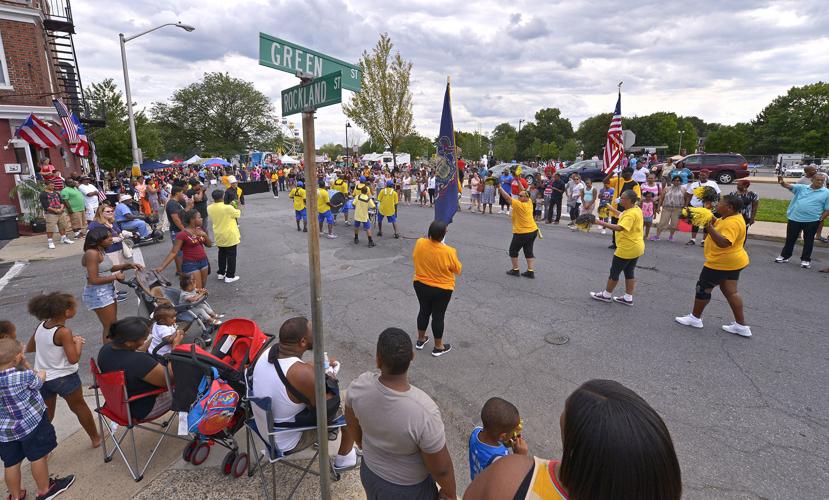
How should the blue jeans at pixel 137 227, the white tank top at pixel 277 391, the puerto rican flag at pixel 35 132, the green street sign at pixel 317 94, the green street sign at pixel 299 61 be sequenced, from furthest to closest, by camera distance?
the puerto rican flag at pixel 35 132
the blue jeans at pixel 137 227
the white tank top at pixel 277 391
the green street sign at pixel 299 61
the green street sign at pixel 317 94

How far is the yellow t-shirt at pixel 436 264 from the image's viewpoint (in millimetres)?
4730

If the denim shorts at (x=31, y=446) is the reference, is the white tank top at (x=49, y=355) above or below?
above

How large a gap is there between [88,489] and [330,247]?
8.14 meters

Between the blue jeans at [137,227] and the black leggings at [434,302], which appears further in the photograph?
the blue jeans at [137,227]

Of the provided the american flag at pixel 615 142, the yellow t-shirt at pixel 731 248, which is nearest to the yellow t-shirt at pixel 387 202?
the american flag at pixel 615 142

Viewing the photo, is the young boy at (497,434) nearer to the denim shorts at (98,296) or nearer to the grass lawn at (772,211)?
the denim shorts at (98,296)

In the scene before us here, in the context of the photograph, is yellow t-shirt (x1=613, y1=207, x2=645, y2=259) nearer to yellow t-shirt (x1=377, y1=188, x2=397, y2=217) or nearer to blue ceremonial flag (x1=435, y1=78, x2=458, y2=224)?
blue ceremonial flag (x1=435, y1=78, x2=458, y2=224)

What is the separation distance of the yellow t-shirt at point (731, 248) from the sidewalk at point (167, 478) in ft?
16.5

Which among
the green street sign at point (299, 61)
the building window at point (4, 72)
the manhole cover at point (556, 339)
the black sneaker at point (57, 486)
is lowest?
the manhole cover at point (556, 339)

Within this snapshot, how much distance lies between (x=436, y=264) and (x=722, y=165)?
26235mm

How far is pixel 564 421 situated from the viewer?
1292 millimetres

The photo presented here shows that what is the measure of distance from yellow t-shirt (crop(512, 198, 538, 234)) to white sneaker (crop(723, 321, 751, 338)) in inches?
130

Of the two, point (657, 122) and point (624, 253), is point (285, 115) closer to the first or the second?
point (624, 253)

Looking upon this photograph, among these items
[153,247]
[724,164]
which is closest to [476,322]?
[153,247]
